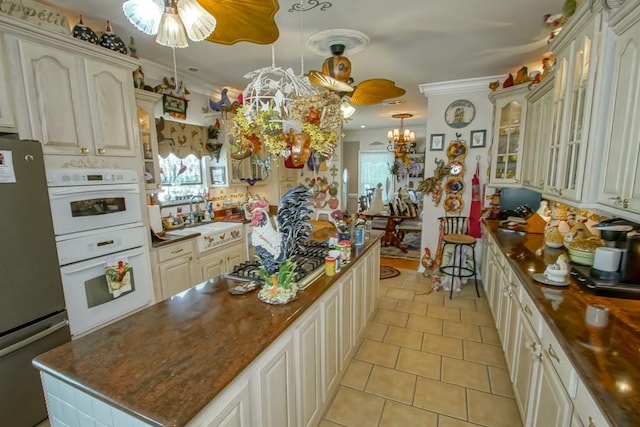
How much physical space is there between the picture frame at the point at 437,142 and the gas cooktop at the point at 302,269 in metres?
2.62

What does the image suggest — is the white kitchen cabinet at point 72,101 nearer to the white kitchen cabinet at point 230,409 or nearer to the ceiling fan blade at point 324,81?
the ceiling fan blade at point 324,81

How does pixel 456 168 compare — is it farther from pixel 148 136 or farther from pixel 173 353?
pixel 173 353

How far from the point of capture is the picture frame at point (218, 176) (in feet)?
12.8

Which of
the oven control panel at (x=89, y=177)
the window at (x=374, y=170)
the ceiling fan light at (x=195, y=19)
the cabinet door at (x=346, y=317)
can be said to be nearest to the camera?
the ceiling fan light at (x=195, y=19)

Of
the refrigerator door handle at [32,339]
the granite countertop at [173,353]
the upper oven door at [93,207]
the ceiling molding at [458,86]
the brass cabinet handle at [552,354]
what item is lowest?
the refrigerator door handle at [32,339]

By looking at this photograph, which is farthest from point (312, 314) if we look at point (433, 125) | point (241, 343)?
point (433, 125)

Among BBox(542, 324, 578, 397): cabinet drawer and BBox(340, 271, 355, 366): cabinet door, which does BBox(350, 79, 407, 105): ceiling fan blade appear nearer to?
BBox(340, 271, 355, 366): cabinet door

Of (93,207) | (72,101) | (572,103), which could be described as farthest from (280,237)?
(572,103)

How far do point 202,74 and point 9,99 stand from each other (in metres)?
1.93

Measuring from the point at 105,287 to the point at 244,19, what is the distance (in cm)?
206

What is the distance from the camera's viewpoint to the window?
8.15 meters

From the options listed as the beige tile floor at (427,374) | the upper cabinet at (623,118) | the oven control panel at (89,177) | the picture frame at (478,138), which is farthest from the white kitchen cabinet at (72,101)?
the picture frame at (478,138)

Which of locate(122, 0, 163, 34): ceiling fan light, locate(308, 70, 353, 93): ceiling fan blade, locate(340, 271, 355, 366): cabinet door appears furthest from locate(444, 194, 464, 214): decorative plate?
locate(122, 0, 163, 34): ceiling fan light

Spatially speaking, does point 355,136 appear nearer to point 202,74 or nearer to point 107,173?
point 202,74
